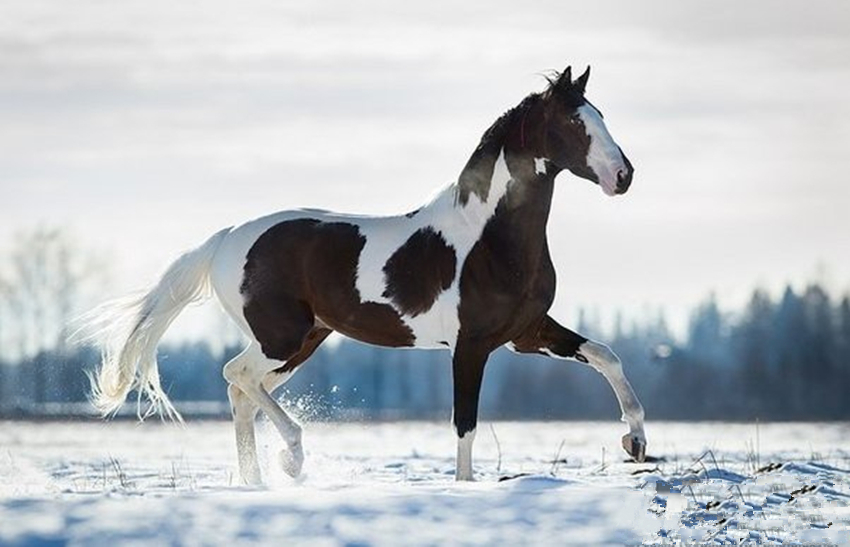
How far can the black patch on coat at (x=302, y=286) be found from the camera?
1205cm

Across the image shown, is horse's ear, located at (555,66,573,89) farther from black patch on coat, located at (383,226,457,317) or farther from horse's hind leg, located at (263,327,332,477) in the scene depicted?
horse's hind leg, located at (263,327,332,477)

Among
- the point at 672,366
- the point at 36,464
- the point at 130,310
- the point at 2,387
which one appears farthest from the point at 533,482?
the point at 672,366

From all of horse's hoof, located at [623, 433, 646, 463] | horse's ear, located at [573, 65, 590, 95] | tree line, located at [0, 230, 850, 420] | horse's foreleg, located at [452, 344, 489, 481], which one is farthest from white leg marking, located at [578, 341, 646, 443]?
tree line, located at [0, 230, 850, 420]

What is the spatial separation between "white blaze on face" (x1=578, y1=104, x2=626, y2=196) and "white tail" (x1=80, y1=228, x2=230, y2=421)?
3.12m

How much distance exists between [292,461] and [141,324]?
187 cm

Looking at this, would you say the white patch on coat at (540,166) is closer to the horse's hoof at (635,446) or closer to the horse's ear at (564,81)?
the horse's ear at (564,81)

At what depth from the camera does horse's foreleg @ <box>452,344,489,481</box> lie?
1126 centimetres

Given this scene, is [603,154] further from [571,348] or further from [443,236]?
[571,348]

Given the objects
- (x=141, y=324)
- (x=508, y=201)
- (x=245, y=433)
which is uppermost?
(x=508, y=201)

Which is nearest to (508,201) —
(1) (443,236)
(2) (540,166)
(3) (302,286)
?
(2) (540,166)

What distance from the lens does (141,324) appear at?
12.9 m

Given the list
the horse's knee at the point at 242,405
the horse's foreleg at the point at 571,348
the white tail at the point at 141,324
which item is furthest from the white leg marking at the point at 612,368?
the white tail at the point at 141,324

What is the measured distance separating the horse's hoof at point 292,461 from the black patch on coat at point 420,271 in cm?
127

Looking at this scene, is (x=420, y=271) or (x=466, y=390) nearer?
(x=466, y=390)
